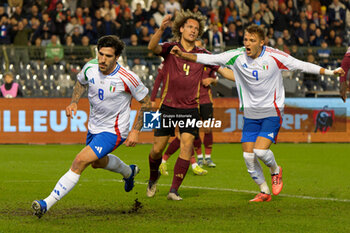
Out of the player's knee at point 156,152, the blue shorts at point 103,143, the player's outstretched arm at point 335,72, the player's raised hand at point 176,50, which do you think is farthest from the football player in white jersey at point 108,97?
the player's outstretched arm at point 335,72

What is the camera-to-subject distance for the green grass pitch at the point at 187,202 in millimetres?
7656

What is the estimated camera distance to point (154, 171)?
10102mm

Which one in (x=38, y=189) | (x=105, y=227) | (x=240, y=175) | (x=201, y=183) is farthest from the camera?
(x=240, y=175)

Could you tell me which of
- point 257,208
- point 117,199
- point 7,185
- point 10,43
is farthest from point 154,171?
point 10,43

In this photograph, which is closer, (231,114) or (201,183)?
(201,183)

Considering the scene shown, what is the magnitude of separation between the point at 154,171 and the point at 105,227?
105 inches

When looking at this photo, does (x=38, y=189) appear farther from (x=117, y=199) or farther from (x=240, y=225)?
(x=240, y=225)

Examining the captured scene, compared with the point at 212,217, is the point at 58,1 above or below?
above

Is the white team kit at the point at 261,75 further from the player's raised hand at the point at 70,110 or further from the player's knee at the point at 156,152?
the player's raised hand at the point at 70,110

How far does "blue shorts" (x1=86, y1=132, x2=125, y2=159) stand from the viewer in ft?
27.0

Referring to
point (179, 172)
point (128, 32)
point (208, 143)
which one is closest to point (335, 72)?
point (179, 172)

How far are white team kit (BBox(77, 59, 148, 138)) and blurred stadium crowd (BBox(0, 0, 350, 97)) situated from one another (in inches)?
493

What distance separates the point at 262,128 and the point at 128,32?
13.7 m

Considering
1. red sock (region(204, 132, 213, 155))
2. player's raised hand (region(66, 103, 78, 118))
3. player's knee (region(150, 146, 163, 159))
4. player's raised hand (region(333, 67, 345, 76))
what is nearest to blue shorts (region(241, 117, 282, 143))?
player's raised hand (region(333, 67, 345, 76))
